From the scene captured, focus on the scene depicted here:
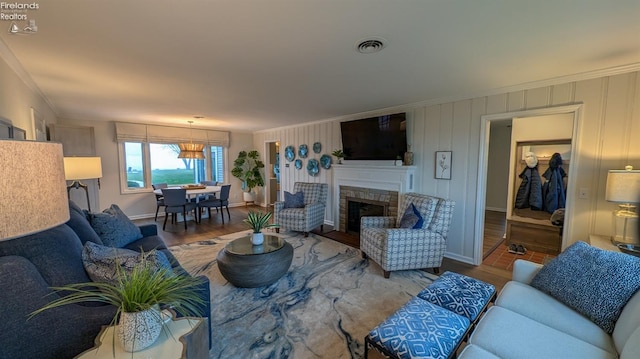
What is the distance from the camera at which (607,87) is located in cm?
255

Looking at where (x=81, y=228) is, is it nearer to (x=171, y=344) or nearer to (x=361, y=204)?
(x=171, y=344)

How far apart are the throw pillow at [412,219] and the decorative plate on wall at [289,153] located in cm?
351

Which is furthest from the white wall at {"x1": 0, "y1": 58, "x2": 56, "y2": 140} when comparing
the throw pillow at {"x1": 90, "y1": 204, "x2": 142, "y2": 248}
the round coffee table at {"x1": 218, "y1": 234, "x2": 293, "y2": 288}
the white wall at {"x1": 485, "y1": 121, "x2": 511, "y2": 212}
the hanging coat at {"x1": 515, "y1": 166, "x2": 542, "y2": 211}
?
the white wall at {"x1": 485, "y1": 121, "x2": 511, "y2": 212}

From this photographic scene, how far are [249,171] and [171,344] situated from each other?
22.0 ft

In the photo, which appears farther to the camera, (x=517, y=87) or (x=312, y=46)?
(x=517, y=87)

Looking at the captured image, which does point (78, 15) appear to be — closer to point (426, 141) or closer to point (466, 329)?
point (466, 329)

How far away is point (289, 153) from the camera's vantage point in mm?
6387

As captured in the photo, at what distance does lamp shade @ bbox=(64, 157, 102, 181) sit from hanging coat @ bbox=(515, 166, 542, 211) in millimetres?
6670

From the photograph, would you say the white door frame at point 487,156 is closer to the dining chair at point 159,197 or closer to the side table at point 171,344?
the side table at point 171,344

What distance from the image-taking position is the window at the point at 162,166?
6.13m

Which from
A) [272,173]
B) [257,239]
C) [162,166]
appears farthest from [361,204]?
[162,166]

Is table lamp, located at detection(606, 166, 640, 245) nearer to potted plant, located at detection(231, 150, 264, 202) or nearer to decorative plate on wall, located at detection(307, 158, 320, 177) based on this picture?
decorative plate on wall, located at detection(307, 158, 320, 177)

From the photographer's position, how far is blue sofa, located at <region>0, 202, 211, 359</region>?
108 centimetres

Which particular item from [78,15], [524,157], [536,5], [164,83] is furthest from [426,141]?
[78,15]
